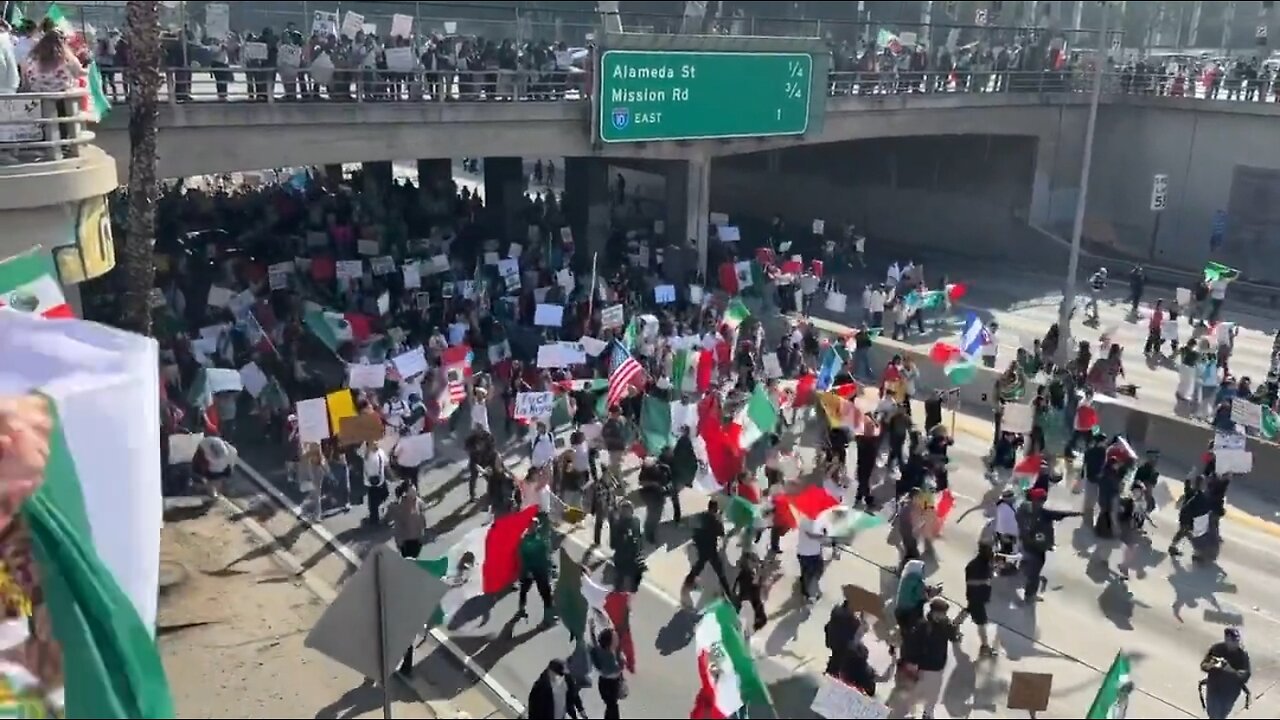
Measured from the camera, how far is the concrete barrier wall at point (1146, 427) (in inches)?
666

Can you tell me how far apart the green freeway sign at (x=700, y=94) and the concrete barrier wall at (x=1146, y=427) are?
7666 mm

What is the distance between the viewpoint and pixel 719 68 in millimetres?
27125

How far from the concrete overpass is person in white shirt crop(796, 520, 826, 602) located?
13675 mm

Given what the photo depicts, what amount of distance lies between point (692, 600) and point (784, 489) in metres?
2.52

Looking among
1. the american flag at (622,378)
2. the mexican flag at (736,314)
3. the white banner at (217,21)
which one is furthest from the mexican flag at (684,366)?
the white banner at (217,21)

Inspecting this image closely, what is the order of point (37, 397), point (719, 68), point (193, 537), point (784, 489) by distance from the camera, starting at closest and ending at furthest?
point (37, 397)
point (193, 537)
point (784, 489)
point (719, 68)

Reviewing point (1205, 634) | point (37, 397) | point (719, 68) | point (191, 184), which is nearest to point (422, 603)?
point (37, 397)

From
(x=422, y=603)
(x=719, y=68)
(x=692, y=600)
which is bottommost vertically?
(x=692, y=600)

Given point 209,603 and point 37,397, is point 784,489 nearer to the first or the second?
point 209,603

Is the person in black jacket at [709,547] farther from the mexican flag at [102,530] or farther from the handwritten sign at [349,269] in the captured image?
the handwritten sign at [349,269]

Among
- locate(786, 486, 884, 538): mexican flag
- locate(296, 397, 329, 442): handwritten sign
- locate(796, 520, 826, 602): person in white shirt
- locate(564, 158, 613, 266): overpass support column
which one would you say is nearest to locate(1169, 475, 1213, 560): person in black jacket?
locate(786, 486, 884, 538): mexican flag

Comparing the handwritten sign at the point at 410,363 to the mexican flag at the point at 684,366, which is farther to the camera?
the mexican flag at the point at 684,366

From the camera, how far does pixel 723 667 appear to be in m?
8.62

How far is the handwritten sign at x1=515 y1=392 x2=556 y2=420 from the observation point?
15875mm
